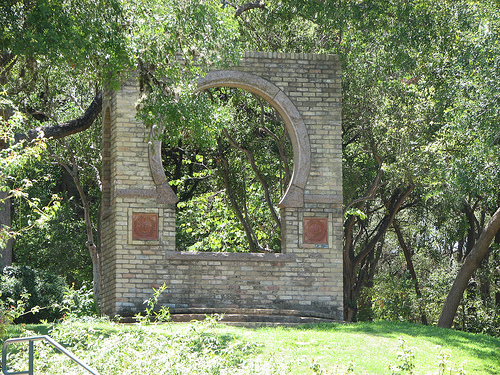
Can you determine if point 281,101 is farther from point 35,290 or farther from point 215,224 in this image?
point 215,224

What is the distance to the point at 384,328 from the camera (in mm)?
11688

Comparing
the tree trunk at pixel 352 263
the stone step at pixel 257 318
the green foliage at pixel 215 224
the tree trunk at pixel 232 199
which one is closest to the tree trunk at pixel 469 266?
the tree trunk at pixel 352 263

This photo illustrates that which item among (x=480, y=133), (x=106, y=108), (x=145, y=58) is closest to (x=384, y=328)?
(x=480, y=133)

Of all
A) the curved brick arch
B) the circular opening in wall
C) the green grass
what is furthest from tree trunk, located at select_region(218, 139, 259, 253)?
the green grass

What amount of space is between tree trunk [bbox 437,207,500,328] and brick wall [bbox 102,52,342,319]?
4.17 meters

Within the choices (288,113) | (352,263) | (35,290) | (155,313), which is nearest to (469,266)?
(352,263)

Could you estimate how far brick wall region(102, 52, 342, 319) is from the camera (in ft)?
41.1

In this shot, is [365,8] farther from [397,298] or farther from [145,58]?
[397,298]

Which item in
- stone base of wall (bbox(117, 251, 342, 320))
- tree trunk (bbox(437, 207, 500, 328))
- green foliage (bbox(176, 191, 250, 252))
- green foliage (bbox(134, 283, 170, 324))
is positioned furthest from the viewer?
green foliage (bbox(176, 191, 250, 252))

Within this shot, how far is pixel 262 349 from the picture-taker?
9.19 m

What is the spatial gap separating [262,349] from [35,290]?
835 centimetres

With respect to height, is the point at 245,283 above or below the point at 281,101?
below

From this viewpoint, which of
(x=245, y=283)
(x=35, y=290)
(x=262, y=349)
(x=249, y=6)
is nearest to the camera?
(x=262, y=349)

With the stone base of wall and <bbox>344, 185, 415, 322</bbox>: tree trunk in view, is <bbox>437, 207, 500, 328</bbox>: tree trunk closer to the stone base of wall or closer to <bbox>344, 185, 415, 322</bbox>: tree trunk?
<bbox>344, 185, 415, 322</bbox>: tree trunk
